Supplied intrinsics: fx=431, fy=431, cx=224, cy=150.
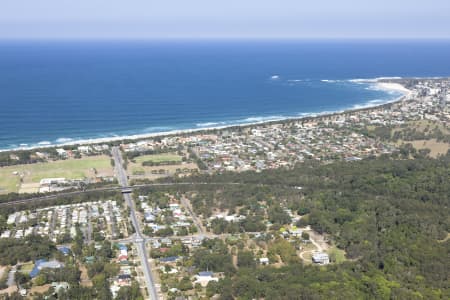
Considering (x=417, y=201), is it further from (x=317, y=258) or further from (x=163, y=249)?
(x=163, y=249)

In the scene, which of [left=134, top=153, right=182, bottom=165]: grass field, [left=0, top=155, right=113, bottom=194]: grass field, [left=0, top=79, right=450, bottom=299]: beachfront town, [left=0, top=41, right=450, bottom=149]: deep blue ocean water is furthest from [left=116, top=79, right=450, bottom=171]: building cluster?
[left=0, top=41, right=450, bottom=149]: deep blue ocean water

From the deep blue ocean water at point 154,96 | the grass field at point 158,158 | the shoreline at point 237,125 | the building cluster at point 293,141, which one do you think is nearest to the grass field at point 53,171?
the grass field at point 158,158

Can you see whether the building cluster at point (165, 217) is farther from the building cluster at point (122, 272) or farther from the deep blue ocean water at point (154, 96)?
the deep blue ocean water at point (154, 96)

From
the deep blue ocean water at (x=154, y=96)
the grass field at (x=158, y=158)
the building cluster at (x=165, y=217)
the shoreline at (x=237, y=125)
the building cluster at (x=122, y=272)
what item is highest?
the deep blue ocean water at (x=154, y=96)

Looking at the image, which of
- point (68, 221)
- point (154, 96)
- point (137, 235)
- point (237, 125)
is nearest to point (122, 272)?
point (137, 235)

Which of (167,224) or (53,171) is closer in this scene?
(167,224)

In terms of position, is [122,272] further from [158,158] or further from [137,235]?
[158,158]

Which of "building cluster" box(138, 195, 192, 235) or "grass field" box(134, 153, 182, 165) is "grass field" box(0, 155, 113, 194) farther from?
"building cluster" box(138, 195, 192, 235)

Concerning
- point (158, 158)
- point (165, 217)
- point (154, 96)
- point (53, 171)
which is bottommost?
point (165, 217)
